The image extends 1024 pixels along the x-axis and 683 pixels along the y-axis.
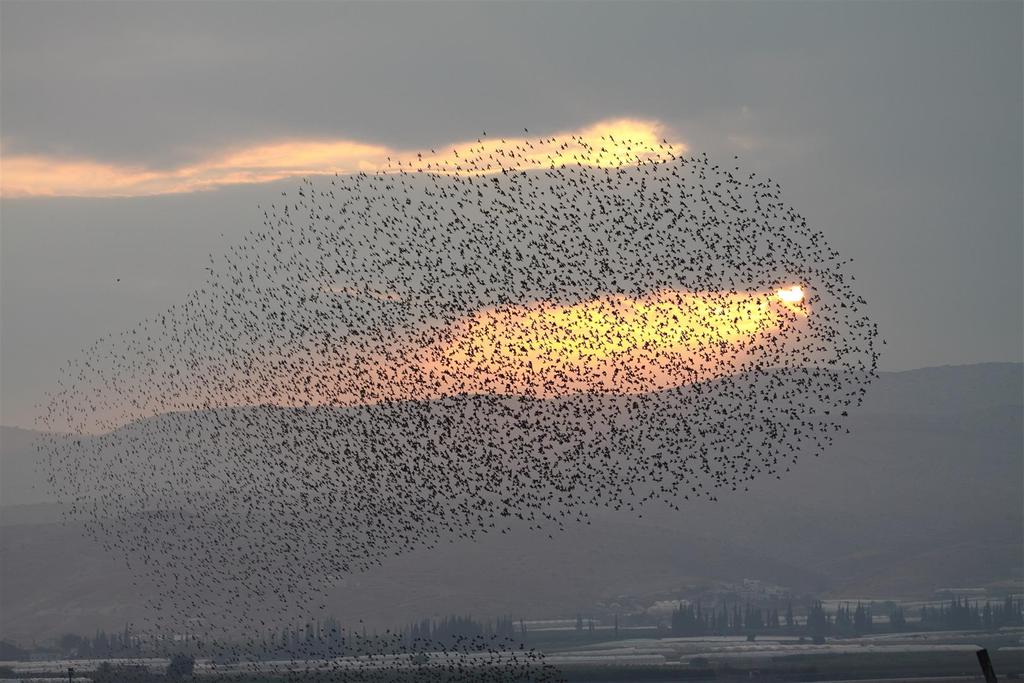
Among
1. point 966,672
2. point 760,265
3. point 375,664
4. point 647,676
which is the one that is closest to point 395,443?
point 760,265

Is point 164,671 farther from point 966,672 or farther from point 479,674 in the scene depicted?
point 966,672

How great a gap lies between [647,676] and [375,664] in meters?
46.8

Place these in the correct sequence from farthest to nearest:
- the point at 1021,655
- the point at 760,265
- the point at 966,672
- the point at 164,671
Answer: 1. the point at 1021,655
2. the point at 164,671
3. the point at 966,672
4. the point at 760,265

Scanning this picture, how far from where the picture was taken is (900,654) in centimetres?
19788

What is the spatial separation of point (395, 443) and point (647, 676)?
5300cm

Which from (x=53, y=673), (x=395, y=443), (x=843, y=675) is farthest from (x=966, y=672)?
(x=53, y=673)

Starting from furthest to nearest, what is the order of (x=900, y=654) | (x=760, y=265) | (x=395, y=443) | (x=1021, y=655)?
(x=900, y=654) < (x=1021, y=655) < (x=395, y=443) < (x=760, y=265)

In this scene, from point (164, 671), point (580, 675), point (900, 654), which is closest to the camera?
point (580, 675)

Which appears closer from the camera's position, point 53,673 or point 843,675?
point 843,675

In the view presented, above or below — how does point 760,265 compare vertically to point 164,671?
above

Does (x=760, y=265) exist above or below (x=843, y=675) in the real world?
above

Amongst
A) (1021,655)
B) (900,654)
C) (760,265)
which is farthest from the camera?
(900,654)

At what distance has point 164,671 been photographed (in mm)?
171125

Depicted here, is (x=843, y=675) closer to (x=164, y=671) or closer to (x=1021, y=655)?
(x=1021, y=655)
